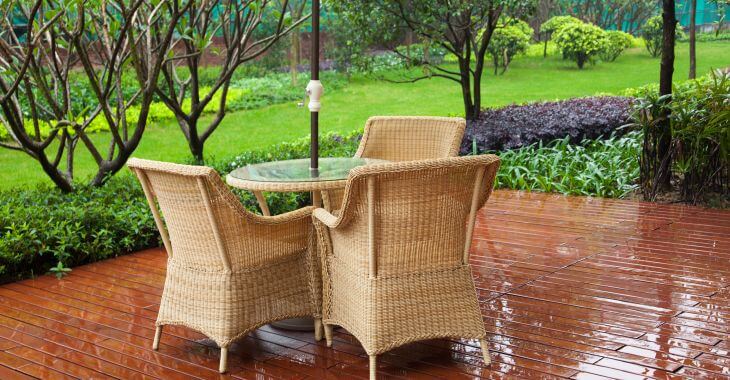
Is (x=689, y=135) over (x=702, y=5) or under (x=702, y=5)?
under

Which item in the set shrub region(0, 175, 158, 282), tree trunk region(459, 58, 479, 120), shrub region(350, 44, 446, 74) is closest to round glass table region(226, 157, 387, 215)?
shrub region(0, 175, 158, 282)

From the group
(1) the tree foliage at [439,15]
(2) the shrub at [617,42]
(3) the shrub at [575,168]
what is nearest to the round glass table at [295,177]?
(3) the shrub at [575,168]

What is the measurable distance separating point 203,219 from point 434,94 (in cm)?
962

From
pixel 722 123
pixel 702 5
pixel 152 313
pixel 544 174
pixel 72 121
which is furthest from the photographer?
pixel 702 5

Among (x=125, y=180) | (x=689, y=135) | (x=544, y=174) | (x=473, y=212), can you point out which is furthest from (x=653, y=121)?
(x=125, y=180)

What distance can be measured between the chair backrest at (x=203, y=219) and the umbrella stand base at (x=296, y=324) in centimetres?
47

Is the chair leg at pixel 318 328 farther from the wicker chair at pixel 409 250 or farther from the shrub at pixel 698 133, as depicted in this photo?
the shrub at pixel 698 133

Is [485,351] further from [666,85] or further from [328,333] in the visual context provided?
[666,85]

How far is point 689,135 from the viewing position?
5980 mm

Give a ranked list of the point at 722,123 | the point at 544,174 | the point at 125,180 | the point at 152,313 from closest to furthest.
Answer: the point at 152,313 → the point at 722,123 → the point at 125,180 → the point at 544,174

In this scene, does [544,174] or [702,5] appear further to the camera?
[702,5]

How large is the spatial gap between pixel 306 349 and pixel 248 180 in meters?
0.72

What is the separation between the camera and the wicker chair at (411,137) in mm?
4430

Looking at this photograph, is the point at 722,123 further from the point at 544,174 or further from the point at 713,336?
the point at 713,336
